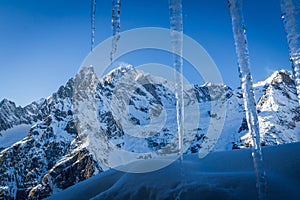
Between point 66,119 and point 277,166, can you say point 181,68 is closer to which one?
point 277,166

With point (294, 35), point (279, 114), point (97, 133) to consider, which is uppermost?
point (97, 133)

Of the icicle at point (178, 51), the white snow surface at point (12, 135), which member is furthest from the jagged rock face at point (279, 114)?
the white snow surface at point (12, 135)

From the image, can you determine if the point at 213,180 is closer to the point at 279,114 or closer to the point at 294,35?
the point at 294,35

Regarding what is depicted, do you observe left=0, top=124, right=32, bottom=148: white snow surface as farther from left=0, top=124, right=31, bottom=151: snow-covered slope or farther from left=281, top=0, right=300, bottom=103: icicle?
left=281, top=0, right=300, bottom=103: icicle

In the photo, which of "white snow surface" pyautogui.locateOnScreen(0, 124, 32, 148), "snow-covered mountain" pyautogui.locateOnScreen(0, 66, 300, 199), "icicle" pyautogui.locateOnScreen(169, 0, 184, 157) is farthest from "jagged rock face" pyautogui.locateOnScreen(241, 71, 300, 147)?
"white snow surface" pyautogui.locateOnScreen(0, 124, 32, 148)

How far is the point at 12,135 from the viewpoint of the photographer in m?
192

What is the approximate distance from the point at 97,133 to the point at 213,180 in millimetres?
157800

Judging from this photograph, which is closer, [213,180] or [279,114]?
[213,180]

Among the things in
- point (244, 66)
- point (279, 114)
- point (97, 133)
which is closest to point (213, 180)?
point (244, 66)

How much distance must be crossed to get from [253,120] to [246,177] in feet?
4.51

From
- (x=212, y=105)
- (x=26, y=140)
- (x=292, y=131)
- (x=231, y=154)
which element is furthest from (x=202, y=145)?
(x=231, y=154)

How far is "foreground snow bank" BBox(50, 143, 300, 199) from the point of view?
5199 mm

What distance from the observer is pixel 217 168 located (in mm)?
6527

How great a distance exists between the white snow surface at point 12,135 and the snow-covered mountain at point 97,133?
4714mm
